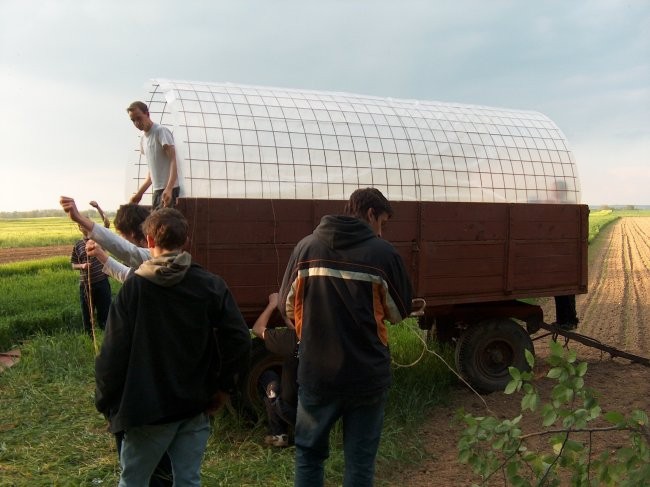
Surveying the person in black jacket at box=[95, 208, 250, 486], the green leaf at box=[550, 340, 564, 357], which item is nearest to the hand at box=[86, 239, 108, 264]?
the person in black jacket at box=[95, 208, 250, 486]

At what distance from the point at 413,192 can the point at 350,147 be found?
0.76m

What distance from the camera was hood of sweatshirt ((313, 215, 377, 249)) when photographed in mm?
2939

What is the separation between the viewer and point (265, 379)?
5098mm

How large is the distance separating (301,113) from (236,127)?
0.69 meters

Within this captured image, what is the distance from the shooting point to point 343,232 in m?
2.95

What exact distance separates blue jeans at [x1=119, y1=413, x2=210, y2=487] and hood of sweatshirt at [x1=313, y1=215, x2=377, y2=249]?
1.01 metres

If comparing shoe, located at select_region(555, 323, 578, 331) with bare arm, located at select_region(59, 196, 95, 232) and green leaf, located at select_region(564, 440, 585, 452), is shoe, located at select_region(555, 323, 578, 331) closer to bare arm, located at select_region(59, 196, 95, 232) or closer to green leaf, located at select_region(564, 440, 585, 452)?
green leaf, located at select_region(564, 440, 585, 452)

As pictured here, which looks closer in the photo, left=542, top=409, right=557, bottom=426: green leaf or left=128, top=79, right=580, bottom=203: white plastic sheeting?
left=542, top=409, right=557, bottom=426: green leaf

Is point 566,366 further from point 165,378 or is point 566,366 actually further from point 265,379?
point 265,379

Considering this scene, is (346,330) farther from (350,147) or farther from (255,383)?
(350,147)

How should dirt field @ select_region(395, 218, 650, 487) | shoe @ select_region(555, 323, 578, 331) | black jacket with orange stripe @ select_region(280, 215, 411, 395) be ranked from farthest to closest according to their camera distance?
shoe @ select_region(555, 323, 578, 331)
dirt field @ select_region(395, 218, 650, 487)
black jacket with orange stripe @ select_region(280, 215, 411, 395)

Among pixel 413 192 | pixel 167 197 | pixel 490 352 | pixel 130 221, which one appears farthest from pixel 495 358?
pixel 130 221

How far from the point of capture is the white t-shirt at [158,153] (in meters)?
4.99

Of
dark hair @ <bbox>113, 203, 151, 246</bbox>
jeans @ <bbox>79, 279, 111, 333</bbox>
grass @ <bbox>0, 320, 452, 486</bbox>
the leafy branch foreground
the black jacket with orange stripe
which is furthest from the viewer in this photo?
jeans @ <bbox>79, 279, 111, 333</bbox>
